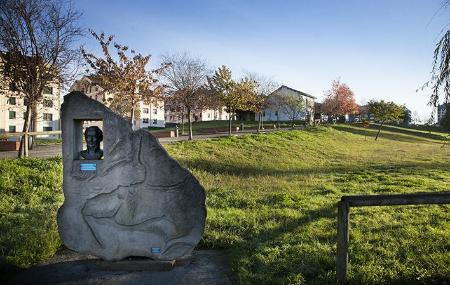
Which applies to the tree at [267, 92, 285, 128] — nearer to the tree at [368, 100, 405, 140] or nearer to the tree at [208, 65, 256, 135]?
the tree at [368, 100, 405, 140]

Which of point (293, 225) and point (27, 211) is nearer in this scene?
point (293, 225)

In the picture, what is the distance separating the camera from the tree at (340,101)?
60375 mm

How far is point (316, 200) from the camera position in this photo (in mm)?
9930

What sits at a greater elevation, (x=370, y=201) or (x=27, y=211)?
(x=370, y=201)

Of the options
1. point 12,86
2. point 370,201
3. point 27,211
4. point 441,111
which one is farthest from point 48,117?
point 370,201

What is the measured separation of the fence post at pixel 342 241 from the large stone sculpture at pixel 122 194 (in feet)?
6.06

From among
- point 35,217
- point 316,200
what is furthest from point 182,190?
point 316,200

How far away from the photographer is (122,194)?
5.04m

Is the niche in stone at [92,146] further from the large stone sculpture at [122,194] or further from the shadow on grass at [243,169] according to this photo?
the shadow on grass at [243,169]

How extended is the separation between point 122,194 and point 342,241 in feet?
9.84

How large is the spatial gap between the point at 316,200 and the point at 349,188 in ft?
A: 9.21

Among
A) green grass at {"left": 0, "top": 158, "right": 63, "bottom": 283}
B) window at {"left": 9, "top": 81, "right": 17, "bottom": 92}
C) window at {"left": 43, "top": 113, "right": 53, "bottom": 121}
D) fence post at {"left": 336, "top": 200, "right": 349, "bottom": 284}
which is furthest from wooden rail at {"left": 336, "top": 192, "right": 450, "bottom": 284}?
window at {"left": 43, "top": 113, "right": 53, "bottom": 121}

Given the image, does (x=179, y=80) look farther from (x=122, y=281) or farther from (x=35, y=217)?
(x=122, y=281)

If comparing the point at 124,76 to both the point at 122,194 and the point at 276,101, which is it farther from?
the point at 276,101
